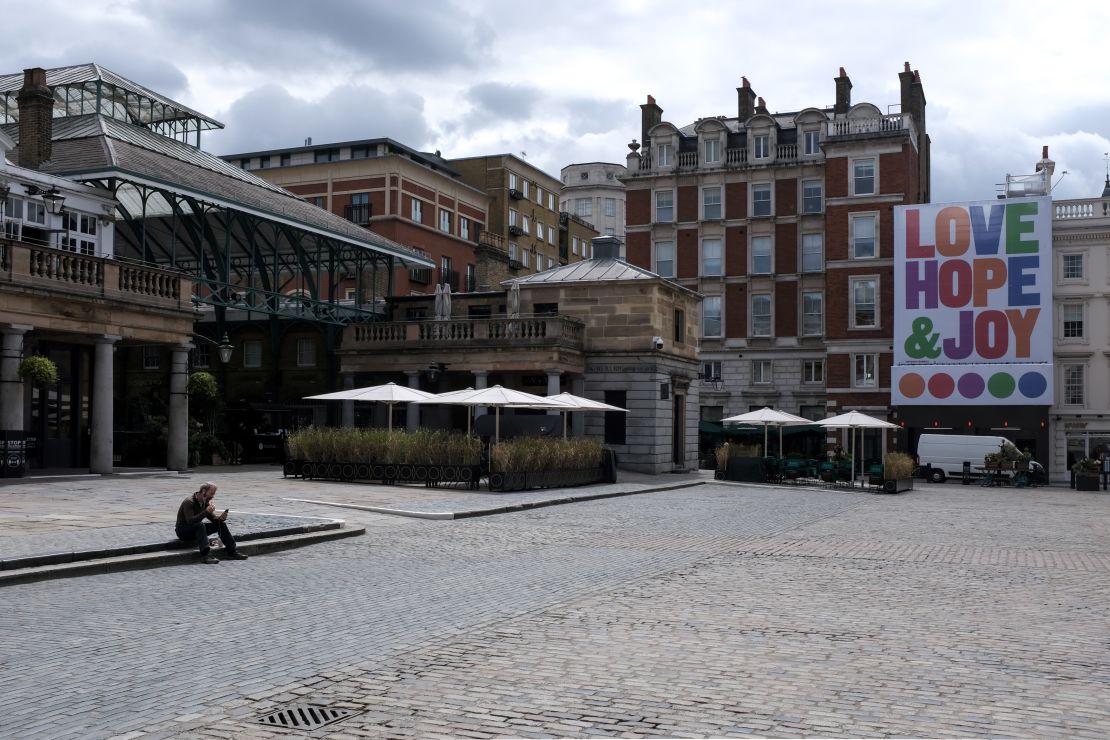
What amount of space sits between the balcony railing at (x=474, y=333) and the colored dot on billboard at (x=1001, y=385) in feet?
74.3

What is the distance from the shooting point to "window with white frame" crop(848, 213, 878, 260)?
5747 cm

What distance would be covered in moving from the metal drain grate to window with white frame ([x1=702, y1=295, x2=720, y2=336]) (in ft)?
185

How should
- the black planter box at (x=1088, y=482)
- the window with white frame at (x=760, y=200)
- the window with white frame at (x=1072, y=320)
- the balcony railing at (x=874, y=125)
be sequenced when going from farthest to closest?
the window with white frame at (x=760, y=200) → the balcony railing at (x=874, y=125) → the window with white frame at (x=1072, y=320) → the black planter box at (x=1088, y=482)

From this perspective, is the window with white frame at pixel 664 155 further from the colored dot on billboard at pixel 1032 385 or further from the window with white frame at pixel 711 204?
the colored dot on billboard at pixel 1032 385

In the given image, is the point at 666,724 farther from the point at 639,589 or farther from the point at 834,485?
the point at 834,485

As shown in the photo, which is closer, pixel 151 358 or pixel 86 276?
pixel 86 276

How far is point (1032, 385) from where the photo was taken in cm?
5162

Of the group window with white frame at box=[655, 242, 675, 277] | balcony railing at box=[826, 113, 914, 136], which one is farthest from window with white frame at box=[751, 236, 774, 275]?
balcony railing at box=[826, 113, 914, 136]

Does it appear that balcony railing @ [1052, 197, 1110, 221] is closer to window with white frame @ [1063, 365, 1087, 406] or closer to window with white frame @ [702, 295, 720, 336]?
window with white frame @ [1063, 365, 1087, 406]

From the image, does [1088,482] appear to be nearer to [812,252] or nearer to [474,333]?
[812,252]

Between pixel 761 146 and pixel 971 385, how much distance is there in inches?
733

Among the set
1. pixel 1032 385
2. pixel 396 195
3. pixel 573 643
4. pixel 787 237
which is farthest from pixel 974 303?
pixel 573 643

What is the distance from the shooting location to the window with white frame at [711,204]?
63.2 m

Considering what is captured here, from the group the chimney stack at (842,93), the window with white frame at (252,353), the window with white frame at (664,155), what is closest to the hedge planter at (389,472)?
the window with white frame at (252,353)
